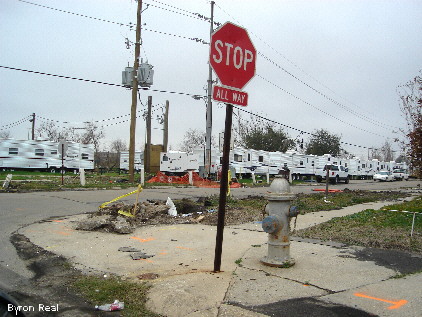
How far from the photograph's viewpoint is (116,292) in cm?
455

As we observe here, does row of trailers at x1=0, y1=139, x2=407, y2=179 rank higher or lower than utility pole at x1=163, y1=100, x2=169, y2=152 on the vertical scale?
lower

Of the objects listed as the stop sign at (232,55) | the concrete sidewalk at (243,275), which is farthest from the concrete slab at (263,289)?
the stop sign at (232,55)

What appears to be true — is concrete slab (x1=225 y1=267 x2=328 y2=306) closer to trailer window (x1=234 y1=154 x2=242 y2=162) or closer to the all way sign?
the all way sign

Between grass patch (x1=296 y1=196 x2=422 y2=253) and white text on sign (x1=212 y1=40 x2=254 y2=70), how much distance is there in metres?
3.98

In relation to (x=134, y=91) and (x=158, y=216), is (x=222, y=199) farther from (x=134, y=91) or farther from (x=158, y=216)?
(x=134, y=91)

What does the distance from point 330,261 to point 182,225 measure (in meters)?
4.32

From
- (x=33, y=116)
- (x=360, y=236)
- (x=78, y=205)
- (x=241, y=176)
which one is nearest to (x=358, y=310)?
(x=360, y=236)

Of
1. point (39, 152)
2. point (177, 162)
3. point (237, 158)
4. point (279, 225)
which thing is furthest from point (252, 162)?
point (279, 225)

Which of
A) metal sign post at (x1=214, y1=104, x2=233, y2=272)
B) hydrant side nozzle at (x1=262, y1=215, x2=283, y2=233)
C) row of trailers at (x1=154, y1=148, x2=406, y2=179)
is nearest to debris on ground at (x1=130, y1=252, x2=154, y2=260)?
metal sign post at (x1=214, y1=104, x2=233, y2=272)

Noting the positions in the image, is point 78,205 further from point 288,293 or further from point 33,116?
point 33,116

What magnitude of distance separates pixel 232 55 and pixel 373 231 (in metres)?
5.33

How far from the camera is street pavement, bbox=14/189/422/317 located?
13.1ft

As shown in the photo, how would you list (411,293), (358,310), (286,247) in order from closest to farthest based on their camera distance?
(358,310)
(411,293)
(286,247)

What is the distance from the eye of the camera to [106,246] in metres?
6.99
